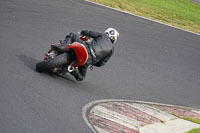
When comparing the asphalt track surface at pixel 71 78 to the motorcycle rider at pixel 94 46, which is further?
the motorcycle rider at pixel 94 46

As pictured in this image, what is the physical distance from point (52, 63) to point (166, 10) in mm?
14159

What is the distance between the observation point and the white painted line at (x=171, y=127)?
8.29 metres

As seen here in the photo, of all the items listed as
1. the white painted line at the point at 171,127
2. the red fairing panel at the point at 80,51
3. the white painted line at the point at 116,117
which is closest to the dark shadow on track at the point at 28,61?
the red fairing panel at the point at 80,51

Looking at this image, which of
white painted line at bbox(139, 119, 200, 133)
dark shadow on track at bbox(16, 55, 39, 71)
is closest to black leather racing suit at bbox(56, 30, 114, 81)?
dark shadow on track at bbox(16, 55, 39, 71)

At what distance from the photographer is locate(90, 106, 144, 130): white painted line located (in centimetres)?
814

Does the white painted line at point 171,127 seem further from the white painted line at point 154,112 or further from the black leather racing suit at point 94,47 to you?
the black leather racing suit at point 94,47

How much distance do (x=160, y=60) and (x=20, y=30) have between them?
15.1ft

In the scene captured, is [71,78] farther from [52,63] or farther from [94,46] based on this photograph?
[52,63]

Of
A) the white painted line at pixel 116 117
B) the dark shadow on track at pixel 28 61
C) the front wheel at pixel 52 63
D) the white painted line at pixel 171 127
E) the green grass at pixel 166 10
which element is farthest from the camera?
the green grass at pixel 166 10

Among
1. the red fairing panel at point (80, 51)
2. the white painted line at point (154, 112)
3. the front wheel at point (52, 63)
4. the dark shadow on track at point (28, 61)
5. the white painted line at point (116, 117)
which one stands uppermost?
the red fairing panel at point (80, 51)

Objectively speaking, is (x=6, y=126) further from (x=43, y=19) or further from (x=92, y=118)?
(x=43, y=19)

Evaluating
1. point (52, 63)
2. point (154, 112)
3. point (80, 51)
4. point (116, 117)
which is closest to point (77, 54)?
point (80, 51)

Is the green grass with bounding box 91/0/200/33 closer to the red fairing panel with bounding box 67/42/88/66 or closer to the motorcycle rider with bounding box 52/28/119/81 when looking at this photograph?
the motorcycle rider with bounding box 52/28/119/81

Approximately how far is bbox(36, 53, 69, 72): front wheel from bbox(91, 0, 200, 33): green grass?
10.3m
